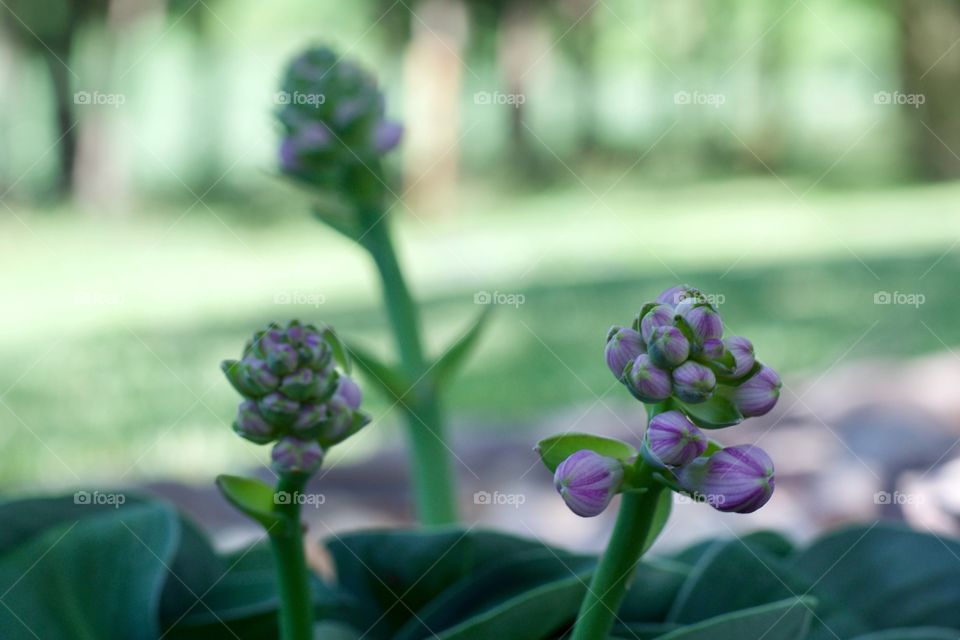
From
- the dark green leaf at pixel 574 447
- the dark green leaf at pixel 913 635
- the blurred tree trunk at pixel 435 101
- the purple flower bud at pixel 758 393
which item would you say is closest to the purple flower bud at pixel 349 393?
the dark green leaf at pixel 574 447

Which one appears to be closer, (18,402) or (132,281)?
(18,402)

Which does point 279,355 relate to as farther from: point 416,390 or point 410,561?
point 416,390

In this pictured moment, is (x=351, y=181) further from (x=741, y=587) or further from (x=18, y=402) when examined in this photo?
(x=18, y=402)

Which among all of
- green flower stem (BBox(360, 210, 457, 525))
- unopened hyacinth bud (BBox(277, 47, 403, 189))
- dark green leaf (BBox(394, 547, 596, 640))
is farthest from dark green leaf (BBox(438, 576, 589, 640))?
unopened hyacinth bud (BBox(277, 47, 403, 189))

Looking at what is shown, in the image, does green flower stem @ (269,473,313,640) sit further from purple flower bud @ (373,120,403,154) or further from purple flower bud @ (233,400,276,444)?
purple flower bud @ (373,120,403,154)

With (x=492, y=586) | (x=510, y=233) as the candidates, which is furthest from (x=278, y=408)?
(x=510, y=233)

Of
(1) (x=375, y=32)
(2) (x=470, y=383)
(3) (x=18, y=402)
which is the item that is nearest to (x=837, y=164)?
(1) (x=375, y=32)
